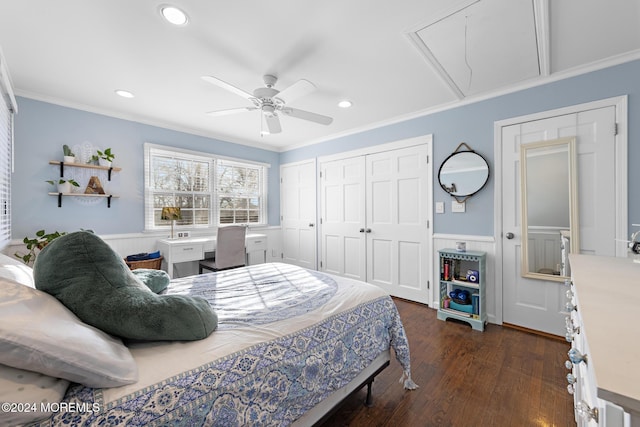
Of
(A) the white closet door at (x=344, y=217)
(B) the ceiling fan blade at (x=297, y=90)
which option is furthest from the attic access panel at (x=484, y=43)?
(A) the white closet door at (x=344, y=217)

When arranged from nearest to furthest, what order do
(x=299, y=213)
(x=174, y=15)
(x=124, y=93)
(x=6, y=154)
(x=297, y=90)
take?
(x=174, y=15)
(x=297, y=90)
(x=6, y=154)
(x=124, y=93)
(x=299, y=213)

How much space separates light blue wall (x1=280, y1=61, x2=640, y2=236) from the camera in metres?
2.10

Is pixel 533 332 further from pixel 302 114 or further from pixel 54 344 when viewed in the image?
pixel 54 344

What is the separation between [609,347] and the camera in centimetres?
57

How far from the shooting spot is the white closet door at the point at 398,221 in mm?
3328

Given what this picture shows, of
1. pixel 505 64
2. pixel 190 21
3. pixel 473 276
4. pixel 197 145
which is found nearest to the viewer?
pixel 190 21

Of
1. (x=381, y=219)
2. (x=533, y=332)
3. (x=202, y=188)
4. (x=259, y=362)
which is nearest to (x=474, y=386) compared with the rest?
(x=533, y=332)

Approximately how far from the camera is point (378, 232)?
3.76 m

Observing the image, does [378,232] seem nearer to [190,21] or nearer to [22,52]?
[190,21]

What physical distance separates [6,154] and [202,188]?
6.58 ft

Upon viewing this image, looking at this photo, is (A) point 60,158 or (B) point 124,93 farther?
(A) point 60,158

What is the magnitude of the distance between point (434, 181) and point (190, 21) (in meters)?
2.83

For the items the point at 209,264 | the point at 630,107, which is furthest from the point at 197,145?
the point at 630,107

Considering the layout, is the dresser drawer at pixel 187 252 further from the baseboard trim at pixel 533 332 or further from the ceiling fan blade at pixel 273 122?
the baseboard trim at pixel 533 332
